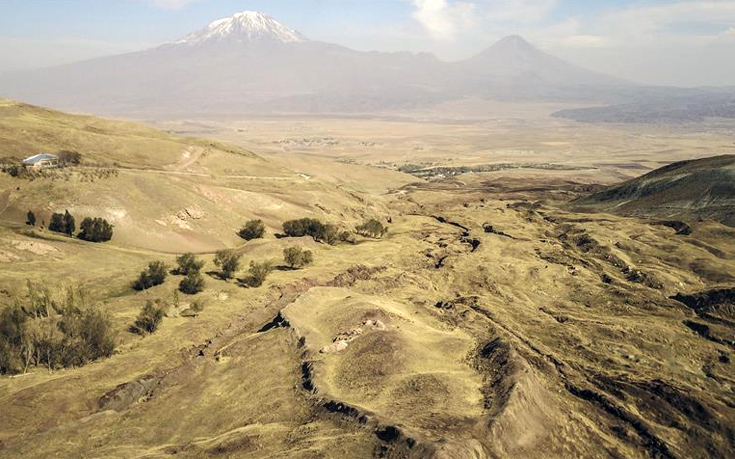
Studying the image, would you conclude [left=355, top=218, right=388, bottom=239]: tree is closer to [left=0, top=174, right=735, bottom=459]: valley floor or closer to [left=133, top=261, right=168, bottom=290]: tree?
[left=0, top=174, right=735, bottom=459]: valley floor

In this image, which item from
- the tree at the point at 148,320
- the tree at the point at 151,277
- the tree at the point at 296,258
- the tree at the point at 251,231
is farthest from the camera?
the tree at the point at 251,231

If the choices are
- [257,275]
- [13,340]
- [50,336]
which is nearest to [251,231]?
[257,275]

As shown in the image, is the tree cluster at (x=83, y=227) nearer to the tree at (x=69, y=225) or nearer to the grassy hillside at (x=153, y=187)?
the tree at (x=69, y=225)

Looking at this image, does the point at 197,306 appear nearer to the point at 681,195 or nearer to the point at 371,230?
the point at 371,230

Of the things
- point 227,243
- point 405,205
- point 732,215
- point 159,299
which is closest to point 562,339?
point 159,299

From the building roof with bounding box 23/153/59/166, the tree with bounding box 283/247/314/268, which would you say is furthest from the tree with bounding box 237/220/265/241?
the building roof with bounding box 23/153/59/166

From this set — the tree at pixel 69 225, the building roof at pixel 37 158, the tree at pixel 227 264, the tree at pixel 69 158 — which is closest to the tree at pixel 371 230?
the tree at pixel 227 264

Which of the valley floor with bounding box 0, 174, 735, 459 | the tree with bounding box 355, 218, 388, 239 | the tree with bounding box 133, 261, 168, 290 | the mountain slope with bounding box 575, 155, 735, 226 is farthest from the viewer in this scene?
the mountain slope with bounding box 575, 155, 735, 226
